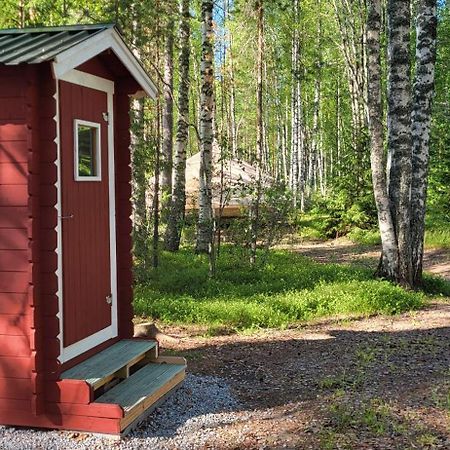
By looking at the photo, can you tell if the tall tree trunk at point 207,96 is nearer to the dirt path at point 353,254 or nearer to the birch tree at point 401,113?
the birch tree at point 401,113

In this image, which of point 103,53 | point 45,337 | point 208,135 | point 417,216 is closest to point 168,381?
point 45,337

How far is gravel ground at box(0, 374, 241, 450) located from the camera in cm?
522

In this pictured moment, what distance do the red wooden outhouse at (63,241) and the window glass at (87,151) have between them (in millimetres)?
10

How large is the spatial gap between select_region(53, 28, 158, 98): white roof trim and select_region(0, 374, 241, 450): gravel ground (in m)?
2.95

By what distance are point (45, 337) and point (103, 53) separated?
2777 millimetres

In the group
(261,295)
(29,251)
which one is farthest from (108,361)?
(261,295)

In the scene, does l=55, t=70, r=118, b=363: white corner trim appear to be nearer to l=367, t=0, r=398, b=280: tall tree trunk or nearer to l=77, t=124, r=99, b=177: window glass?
l=77, t=124, r=99, b=177: window glass

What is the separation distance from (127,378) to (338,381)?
2.30m

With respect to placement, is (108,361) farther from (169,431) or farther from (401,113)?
(401,113)

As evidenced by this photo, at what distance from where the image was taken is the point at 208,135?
46.5 feet

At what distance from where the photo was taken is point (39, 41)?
18.5ft

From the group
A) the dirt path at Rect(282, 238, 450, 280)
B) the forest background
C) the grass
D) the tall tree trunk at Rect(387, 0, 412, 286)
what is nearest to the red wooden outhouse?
the forest background

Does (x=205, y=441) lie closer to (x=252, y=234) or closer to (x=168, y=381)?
(x=168, y=381)

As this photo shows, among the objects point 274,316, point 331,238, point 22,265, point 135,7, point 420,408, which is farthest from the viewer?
point 331,238
